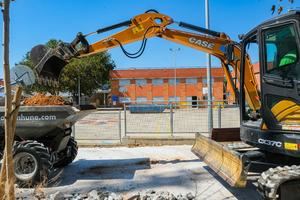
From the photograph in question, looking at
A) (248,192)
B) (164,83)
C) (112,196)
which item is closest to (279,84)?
(248,192)

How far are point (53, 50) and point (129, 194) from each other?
4.17 m

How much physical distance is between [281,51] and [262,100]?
2.71 feet

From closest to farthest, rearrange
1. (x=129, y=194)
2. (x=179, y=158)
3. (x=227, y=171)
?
(x=227, y=171) < (x=129, y=194) < (x=179, y=158)

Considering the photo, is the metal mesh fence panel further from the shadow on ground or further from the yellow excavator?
the shadow on ground

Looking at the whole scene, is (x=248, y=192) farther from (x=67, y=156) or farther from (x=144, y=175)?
(x=67, y=156)

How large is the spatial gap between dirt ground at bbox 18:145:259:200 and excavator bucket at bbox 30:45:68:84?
2478mm

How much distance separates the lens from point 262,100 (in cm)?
633

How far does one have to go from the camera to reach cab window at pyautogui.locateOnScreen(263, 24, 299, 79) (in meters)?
5.77

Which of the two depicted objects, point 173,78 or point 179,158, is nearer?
point 179,158

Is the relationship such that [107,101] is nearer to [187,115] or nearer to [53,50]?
[187,115]

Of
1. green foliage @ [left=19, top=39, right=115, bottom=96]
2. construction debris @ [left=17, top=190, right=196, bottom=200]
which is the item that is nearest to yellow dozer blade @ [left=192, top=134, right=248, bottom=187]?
construction debris @ [left=17, top=190, right=196, bottom=200]

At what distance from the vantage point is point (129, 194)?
24.9 feet

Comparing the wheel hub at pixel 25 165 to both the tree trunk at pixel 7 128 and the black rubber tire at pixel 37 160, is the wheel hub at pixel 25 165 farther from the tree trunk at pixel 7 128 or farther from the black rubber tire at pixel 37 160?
the tree trunk at pixel 7 128

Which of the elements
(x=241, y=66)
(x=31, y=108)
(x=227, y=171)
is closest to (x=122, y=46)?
(x=31, y=108)
